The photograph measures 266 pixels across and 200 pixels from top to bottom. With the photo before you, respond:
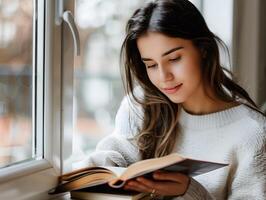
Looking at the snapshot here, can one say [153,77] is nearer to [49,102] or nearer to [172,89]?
[172,89]

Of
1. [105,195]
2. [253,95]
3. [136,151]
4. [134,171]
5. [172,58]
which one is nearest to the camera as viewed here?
[134,171]

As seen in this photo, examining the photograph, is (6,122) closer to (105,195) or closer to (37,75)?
(37,75)

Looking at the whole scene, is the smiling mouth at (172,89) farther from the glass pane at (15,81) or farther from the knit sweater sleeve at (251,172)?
the glass pane at (15,81)

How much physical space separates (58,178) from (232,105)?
18.2 inches

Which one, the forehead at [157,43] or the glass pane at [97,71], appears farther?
the glass pane at [97,71]

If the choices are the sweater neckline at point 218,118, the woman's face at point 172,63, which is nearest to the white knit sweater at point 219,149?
the sweater neckline at point 218,118

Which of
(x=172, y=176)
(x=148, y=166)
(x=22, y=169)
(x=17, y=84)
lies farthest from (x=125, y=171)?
(x=17, y=84)

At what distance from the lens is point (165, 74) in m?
1.25

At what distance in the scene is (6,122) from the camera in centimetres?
122

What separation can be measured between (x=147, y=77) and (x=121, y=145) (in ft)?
0.61

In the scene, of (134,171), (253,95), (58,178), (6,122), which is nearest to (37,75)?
(6,122)

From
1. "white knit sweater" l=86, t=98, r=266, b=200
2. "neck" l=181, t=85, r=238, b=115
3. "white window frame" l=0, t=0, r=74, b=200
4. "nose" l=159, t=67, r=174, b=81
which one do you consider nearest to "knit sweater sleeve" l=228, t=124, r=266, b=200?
"white knit sweater" l=86, t=98, r=266, b=200

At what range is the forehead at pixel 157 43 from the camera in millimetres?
1234

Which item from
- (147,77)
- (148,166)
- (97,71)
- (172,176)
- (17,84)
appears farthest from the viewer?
(97,71)
